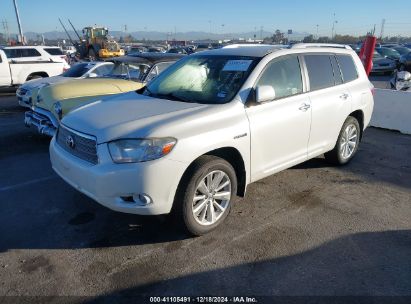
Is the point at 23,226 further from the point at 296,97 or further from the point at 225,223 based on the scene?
the point at 296,97

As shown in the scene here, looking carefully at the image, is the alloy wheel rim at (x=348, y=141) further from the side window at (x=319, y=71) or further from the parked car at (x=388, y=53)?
the parked car at (x=388, y=53)

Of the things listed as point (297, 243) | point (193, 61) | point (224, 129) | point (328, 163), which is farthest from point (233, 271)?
point (328, 163)

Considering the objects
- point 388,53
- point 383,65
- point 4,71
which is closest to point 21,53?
point 4,71

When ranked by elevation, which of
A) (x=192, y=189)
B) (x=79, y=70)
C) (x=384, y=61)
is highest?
(x=79, y=70)

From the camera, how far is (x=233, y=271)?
10.2 ft

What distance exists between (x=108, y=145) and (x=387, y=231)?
2975 mm

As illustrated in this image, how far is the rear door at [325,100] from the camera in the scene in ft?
15.3

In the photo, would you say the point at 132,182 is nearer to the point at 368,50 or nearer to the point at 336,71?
the point at 336,71

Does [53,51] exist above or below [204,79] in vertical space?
below

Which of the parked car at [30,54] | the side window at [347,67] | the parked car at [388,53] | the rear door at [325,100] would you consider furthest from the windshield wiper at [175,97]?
the parked car at [388,53]

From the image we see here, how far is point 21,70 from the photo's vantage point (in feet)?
45.5

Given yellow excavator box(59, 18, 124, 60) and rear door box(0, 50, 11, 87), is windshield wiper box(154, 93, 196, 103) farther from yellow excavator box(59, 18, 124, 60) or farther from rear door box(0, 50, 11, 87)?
yellow excavator box(59, 18, 124, 60)

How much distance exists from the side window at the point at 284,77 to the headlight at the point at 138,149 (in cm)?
145

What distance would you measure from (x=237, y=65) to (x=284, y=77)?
61cm
